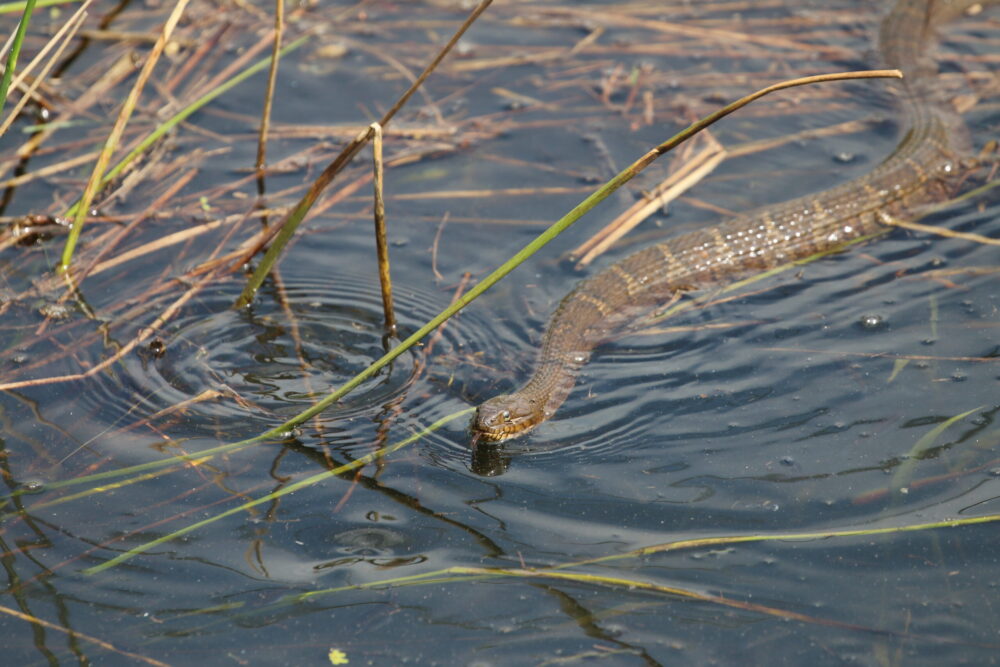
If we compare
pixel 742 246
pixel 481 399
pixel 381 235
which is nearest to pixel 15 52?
pixel 381 235

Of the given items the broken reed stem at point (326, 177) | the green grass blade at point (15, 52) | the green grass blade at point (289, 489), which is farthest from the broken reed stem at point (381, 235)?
the green grass blade at point (15, 52)

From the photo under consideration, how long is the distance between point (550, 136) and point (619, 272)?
4.99 feet

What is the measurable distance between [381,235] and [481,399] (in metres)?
0.90

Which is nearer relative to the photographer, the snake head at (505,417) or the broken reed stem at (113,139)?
the snake head at (505,417)

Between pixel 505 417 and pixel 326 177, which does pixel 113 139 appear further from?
pixel 505 417

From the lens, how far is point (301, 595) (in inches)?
141

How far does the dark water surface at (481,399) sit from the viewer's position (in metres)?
3.50

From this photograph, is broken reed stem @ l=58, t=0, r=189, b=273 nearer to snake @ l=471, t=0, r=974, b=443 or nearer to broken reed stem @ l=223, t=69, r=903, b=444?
broken reed stem @ l=223, t=69, r=903, b=444

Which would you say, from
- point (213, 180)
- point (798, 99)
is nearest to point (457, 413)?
point (213, 180)

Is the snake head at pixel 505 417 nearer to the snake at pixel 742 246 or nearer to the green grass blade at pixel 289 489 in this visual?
the snake at pixel 742 246

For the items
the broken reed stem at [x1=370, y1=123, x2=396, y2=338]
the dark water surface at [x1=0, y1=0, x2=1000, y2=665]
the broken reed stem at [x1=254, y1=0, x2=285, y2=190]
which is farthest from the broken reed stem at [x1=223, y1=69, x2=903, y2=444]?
the broken reed stem at [x1=254, y1=0, x2=285, y2=190]

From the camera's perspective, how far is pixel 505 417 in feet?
14.4

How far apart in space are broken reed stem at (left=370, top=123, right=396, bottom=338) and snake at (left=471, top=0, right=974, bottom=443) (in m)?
0.72

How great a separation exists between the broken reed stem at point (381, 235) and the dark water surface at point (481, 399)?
0.15 meters
